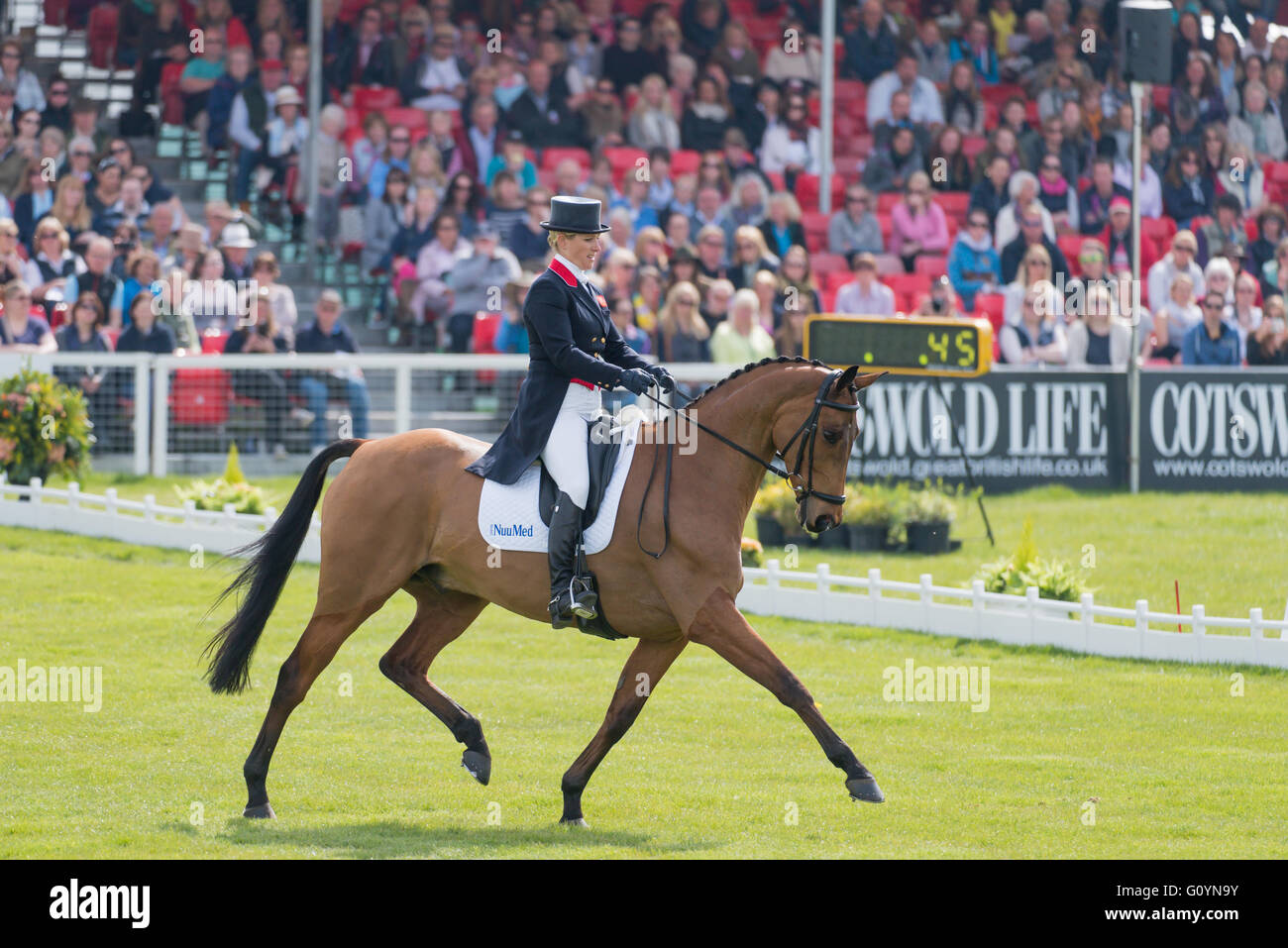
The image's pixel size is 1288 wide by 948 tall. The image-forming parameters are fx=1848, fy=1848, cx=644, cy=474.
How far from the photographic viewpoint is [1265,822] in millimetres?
8133

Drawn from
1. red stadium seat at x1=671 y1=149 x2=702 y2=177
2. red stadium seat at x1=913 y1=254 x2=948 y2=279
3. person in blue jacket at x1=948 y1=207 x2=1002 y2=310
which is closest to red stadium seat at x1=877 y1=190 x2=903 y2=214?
red stadium seat at x1=913 y1=254 x2=948 y2=279

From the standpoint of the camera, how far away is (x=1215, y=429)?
1839cm

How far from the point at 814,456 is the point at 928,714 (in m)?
3.16

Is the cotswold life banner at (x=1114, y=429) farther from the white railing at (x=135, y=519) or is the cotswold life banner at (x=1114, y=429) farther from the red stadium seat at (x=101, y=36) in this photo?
the red stadium seat at (x=101, y=36)

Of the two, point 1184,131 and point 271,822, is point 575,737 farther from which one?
point 1184,131

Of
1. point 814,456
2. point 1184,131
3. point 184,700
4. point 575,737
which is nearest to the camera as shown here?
→ point 814,456

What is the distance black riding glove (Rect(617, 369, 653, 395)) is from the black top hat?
71 cm

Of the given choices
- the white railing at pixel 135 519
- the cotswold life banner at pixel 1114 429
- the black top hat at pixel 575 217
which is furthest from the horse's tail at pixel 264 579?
the cotswold life banner at pixel 1114 429

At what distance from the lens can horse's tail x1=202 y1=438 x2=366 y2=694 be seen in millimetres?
8602

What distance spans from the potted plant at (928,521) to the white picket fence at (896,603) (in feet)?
5.41

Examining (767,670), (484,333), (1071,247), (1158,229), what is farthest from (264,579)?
(1158,229)

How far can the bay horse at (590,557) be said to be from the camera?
7949 millimetres

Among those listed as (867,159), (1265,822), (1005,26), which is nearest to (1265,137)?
(1005,26)

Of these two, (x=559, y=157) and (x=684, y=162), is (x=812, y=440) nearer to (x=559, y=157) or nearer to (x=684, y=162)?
(x=559, y=157)
